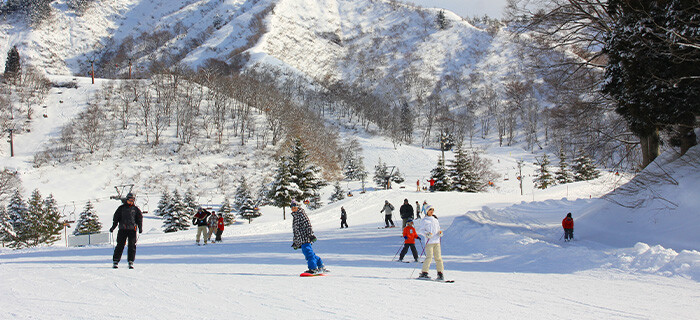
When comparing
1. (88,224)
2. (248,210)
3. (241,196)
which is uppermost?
(241,196)

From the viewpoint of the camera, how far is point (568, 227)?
13.7 metres

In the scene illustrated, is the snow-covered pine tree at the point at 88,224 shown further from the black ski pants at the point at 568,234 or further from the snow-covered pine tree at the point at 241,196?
the black ski pants at the point at 568,234

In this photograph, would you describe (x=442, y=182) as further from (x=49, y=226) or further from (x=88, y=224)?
(x=49, y=226)

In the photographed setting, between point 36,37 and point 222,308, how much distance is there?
18914cm

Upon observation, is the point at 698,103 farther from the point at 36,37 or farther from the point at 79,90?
the point at 36,37

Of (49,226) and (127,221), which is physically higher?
(127,221)

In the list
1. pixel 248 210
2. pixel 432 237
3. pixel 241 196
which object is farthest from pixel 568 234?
pixel 241 196

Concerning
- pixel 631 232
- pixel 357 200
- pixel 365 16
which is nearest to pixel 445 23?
pixel 365 16

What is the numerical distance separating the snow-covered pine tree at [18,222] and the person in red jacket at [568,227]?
3604cm

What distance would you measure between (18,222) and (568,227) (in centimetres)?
4102

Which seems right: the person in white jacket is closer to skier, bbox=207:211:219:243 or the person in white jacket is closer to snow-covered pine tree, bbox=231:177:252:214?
skier, bbox=207:211:219:243

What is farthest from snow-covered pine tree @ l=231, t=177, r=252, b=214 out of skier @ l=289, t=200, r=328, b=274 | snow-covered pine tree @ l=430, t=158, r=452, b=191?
skier @ l=289, t=200, r=328, b=274

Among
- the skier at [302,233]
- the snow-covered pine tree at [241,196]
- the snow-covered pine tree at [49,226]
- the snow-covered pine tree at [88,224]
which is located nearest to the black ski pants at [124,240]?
the skier at [302,233]

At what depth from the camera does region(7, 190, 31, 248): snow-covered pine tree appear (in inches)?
1241
